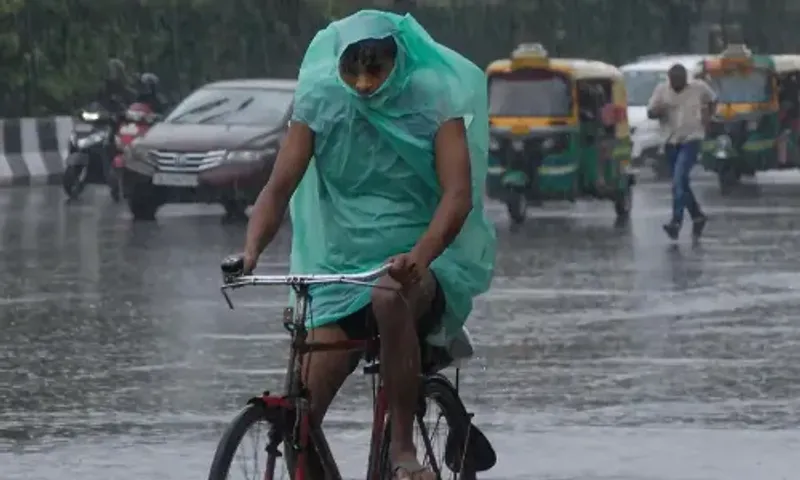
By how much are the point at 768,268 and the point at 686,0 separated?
3742 centimetres

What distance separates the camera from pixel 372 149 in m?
7.14

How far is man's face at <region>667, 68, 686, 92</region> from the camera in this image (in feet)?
78.3

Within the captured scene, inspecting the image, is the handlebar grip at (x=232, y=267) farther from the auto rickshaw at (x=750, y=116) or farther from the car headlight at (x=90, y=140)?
the auto rickshaw at (x=750, y=116)

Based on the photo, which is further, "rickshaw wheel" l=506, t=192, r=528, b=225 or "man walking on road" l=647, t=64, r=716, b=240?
"rickshaw wheel" l=506, t=192, r=528, b=225

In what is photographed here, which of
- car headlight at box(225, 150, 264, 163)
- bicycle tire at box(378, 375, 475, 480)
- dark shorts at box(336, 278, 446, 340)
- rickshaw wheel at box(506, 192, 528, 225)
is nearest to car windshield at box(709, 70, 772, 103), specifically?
rickshaw wheel at box(506, 192, 528, 225)

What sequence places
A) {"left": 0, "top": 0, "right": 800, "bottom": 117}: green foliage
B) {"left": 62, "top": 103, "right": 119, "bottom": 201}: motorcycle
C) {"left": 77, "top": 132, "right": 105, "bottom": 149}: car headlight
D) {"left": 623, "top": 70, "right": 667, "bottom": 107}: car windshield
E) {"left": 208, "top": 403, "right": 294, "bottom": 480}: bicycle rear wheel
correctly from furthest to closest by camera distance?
{"left": 623, "top": 70, "right": 667, "bottom": 107}: car windshield → {"left": 0, "top": 0, "right": 800, "bottom": 117}: green foliage → {"left": 77, "top": 132, "right": 105, "bottom": 149}: car headlight → {"left": 62, "top": 103, "right": 119, "bottom": 201}: motorcycle → {"left": 208, "top": 403, "right": 294, "bottom": 480}: bicycle rear wheel

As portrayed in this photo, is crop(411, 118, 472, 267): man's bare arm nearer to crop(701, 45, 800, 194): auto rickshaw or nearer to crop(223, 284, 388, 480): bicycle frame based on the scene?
crop(223, 284, 388, 480): bicycle frame

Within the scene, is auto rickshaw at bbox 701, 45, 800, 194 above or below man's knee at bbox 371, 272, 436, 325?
below

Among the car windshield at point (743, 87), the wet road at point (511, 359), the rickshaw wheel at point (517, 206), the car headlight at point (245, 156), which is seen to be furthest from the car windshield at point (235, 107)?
the car windshield at point (743, 87)

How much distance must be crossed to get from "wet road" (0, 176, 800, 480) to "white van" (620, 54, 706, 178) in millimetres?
15548

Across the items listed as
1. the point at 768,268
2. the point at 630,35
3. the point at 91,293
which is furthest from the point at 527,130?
the point at 630,35

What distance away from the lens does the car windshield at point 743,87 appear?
3522 centimetres

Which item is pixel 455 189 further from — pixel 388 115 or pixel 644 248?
pixel 644 248

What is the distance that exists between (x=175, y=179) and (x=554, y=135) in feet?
12.6
